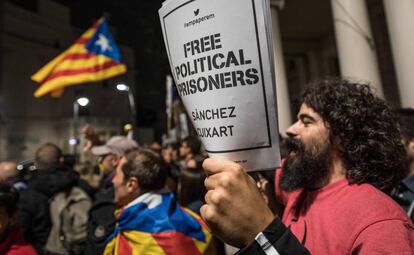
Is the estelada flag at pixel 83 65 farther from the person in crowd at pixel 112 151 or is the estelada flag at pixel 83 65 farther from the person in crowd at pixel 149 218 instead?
the person in crowd at pixel 149 218

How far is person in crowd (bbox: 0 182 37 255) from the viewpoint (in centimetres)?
232

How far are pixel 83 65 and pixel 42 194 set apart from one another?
11.5ft

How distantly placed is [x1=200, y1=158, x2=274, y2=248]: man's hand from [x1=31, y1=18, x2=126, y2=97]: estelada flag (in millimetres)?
Result: 5669

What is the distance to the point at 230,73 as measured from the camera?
0.97 metres

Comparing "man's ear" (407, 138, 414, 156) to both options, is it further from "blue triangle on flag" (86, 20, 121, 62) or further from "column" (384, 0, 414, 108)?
"blue triangle on flag" (86, 20, 121, 62)

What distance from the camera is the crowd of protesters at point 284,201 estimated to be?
935 millimetres

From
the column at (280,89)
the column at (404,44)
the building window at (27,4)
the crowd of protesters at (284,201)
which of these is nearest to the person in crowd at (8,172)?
the crowd of protesters at (284,201)

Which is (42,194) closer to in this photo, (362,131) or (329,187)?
(329,187)

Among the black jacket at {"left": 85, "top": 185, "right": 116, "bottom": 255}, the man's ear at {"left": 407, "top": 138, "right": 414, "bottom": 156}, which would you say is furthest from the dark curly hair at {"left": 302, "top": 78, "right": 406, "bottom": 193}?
the black jacket at {"left": 85, "top": 185, "right": 116, "bottom": 255}

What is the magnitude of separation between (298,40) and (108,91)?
15010mm

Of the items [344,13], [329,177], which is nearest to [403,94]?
[344,13]

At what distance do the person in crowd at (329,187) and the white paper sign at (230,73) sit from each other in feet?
0.30

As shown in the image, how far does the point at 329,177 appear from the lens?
165 cm

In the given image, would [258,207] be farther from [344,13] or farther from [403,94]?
[344,13]
